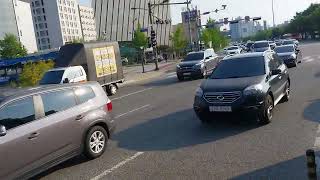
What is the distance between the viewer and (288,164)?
6480mm

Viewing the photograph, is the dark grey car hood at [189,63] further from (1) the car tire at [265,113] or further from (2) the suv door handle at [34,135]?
(2) the suv door handle at [34,135]

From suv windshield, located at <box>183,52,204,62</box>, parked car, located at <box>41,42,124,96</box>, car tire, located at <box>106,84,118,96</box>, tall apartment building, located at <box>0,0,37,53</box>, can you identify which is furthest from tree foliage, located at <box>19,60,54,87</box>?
tall apartment building, located at <box>0,0,37,53</box>

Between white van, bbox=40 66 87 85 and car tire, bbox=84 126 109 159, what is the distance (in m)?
10.7

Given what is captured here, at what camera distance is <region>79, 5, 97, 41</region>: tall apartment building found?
16291 centimetres

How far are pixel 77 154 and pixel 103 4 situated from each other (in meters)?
119

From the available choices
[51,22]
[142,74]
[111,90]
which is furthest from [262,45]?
[51,22]

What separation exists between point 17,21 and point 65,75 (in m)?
106

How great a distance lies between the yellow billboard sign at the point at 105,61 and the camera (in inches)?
866

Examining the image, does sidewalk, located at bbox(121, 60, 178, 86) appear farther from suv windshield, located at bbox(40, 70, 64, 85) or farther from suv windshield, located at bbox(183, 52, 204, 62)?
suv windshield, located at bbox(40, 70, 64, 85)

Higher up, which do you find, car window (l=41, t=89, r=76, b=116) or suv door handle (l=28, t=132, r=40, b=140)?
Answer: car window (l=41, t=89, r=76, b=116)

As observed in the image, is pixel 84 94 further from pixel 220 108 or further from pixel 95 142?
pixel 220 108

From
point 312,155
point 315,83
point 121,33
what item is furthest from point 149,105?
point 121,33

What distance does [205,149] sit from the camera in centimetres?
779

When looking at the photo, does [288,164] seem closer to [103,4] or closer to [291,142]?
[291,142]
